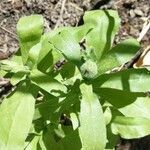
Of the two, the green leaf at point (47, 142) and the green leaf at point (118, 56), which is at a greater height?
the green leaf at point (118, 56)

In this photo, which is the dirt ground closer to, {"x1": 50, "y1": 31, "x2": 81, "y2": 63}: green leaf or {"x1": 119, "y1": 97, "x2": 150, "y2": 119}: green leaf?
{"x1": 119, "y1": 97, "x2": 150, "y2": 119}: green leaf

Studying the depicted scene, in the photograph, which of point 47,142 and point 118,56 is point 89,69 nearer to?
point 118,56

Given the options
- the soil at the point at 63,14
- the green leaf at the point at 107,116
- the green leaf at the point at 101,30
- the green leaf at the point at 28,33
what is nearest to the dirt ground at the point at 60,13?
the soil at the point at 63,14

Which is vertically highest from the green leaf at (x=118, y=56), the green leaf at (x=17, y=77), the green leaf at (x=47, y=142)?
the green leaf at (x=118, y=56)

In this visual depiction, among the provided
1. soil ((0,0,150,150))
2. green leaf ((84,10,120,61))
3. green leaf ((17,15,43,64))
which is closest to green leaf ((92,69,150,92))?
green leaf ((84,10,120,61))

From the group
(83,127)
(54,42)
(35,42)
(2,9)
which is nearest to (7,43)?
(2,9)

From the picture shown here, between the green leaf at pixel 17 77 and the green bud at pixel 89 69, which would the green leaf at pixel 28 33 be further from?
the green bud at pixel 89 69

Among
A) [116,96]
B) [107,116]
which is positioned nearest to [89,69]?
[116,96]
